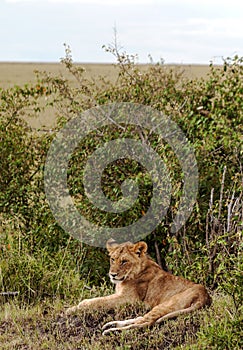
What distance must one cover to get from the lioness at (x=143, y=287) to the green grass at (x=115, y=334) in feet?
0.27

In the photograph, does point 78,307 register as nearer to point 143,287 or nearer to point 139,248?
point 143,287

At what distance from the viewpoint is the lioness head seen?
558cm

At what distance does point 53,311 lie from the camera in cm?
570

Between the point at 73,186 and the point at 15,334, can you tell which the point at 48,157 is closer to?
the point at 73,186

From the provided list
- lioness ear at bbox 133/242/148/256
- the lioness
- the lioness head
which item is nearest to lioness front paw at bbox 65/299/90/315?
the lioness

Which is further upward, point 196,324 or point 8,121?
point 8,121

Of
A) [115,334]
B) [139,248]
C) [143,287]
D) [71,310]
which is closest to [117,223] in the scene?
[139,248]

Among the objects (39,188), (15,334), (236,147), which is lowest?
(15,334)

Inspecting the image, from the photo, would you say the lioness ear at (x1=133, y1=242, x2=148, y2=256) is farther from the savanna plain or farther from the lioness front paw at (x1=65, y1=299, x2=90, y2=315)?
the lioness front paw at (x1=65, y1=299, x2=90, y2=315)

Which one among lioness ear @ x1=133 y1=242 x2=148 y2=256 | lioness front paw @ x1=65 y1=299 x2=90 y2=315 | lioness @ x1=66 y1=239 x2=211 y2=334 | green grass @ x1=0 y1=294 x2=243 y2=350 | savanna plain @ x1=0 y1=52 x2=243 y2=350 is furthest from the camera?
lioness ear @ x1=133 y1=242 x2=148 y2=256

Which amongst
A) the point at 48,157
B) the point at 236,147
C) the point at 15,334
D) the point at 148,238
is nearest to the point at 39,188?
the point at 48,157

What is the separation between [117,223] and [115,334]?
85.8 inches

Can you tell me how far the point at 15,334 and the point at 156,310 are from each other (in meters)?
1.06

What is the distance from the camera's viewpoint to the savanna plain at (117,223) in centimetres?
513
